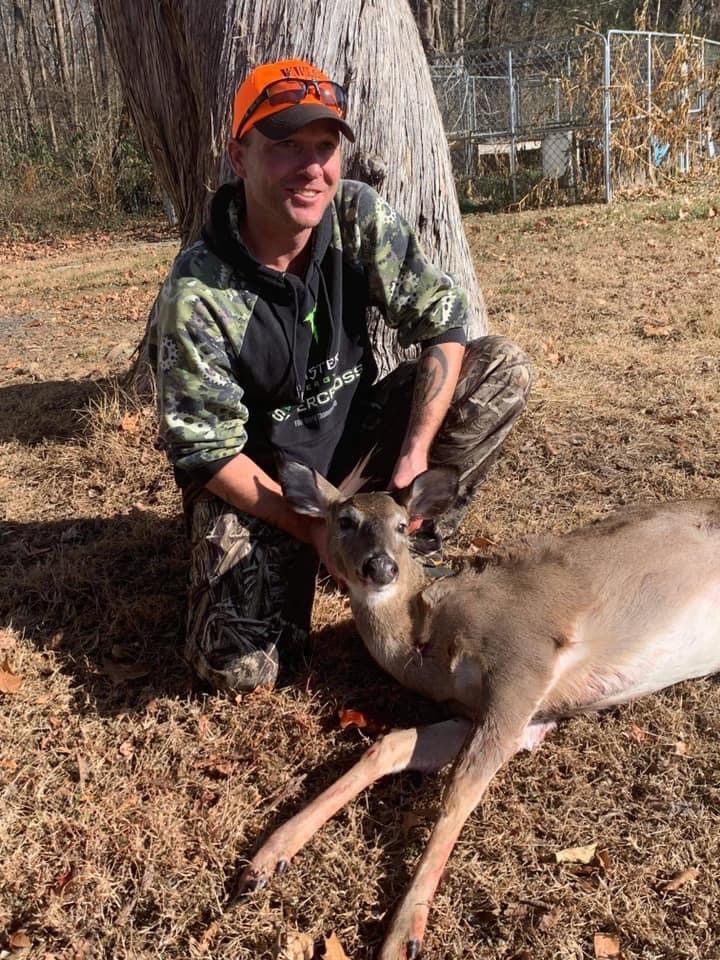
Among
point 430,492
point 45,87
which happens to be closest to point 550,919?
point 430,492

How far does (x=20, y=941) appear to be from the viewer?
7.57 ft

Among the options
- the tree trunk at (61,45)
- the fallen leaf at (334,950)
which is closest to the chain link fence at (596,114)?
the tree trunk at (61,45)

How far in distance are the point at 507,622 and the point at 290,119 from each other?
185cm

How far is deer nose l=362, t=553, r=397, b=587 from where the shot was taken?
9.95ft

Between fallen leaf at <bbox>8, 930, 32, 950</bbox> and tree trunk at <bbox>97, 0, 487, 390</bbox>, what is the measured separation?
3.04m

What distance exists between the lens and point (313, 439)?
11.8ft

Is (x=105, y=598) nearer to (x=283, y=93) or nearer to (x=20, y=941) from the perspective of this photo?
(x=20, y=941)

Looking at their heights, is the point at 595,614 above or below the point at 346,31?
below

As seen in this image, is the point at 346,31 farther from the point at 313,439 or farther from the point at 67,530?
the point at 67,530

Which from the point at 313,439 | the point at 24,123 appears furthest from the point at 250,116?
the point at 24,123

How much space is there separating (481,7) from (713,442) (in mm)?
29186

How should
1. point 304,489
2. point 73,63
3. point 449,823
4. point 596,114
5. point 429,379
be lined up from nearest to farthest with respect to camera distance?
→ point 449,823, point 304,489, point 429,379, point 596,114, point 73,63

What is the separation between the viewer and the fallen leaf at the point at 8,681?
10.8ft

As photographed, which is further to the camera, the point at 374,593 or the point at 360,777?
the point at 374,593
